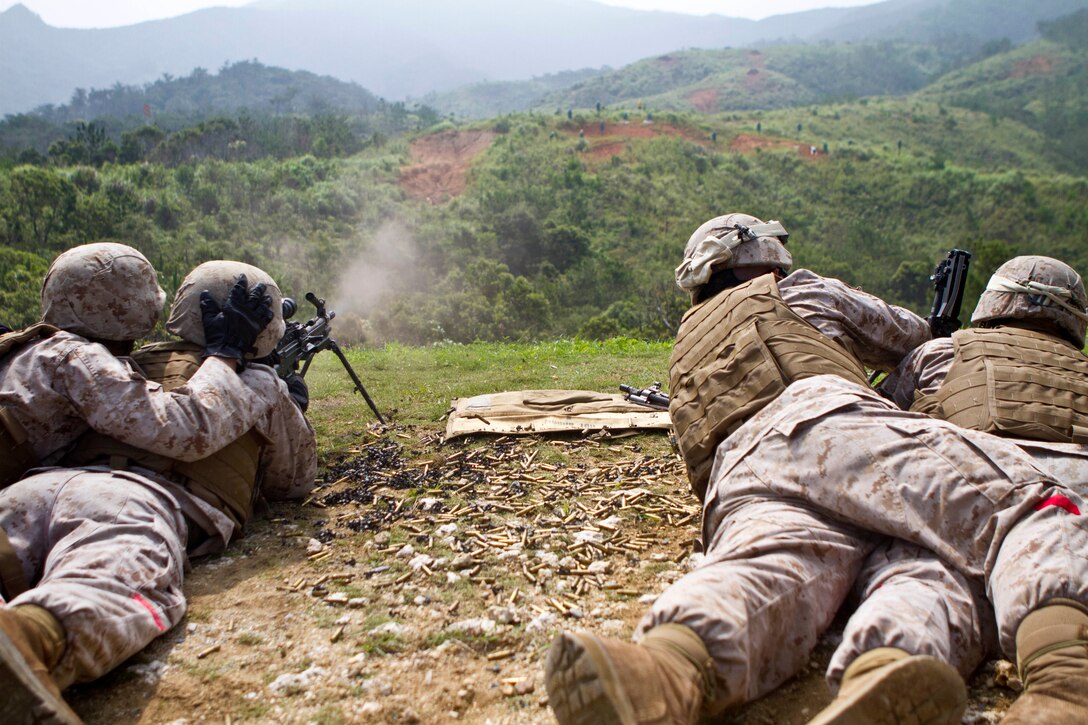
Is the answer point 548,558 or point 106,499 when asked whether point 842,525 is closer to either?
point 548,558

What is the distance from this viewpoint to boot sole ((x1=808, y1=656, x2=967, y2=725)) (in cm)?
210

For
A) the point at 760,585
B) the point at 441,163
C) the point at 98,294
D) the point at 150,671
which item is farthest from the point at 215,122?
the point at 760,585

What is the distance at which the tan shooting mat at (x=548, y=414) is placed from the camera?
22.6 feet

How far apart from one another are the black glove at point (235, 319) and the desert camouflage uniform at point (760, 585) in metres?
2.65

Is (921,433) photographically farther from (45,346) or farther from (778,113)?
(778,113)

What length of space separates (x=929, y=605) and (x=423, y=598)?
2.24 meters

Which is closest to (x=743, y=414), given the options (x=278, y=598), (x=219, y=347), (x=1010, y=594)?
(x=1010, y=594)

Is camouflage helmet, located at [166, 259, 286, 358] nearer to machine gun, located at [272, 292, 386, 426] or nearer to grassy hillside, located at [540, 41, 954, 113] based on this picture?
machine gun, located at [272, 292, 386, 426]

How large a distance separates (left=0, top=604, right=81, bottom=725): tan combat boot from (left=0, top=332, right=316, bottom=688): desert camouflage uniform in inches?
3.9

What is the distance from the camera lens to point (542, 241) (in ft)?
141

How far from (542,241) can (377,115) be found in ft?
165

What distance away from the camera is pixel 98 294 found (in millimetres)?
3992

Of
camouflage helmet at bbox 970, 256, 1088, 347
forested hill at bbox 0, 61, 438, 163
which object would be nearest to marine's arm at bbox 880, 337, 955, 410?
camouflage helmet at bbox 970, 256, 1088, 347

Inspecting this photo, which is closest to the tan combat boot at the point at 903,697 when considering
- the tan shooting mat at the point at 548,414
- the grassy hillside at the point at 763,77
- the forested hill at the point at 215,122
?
the tan shooting mat at the point at 548,414
